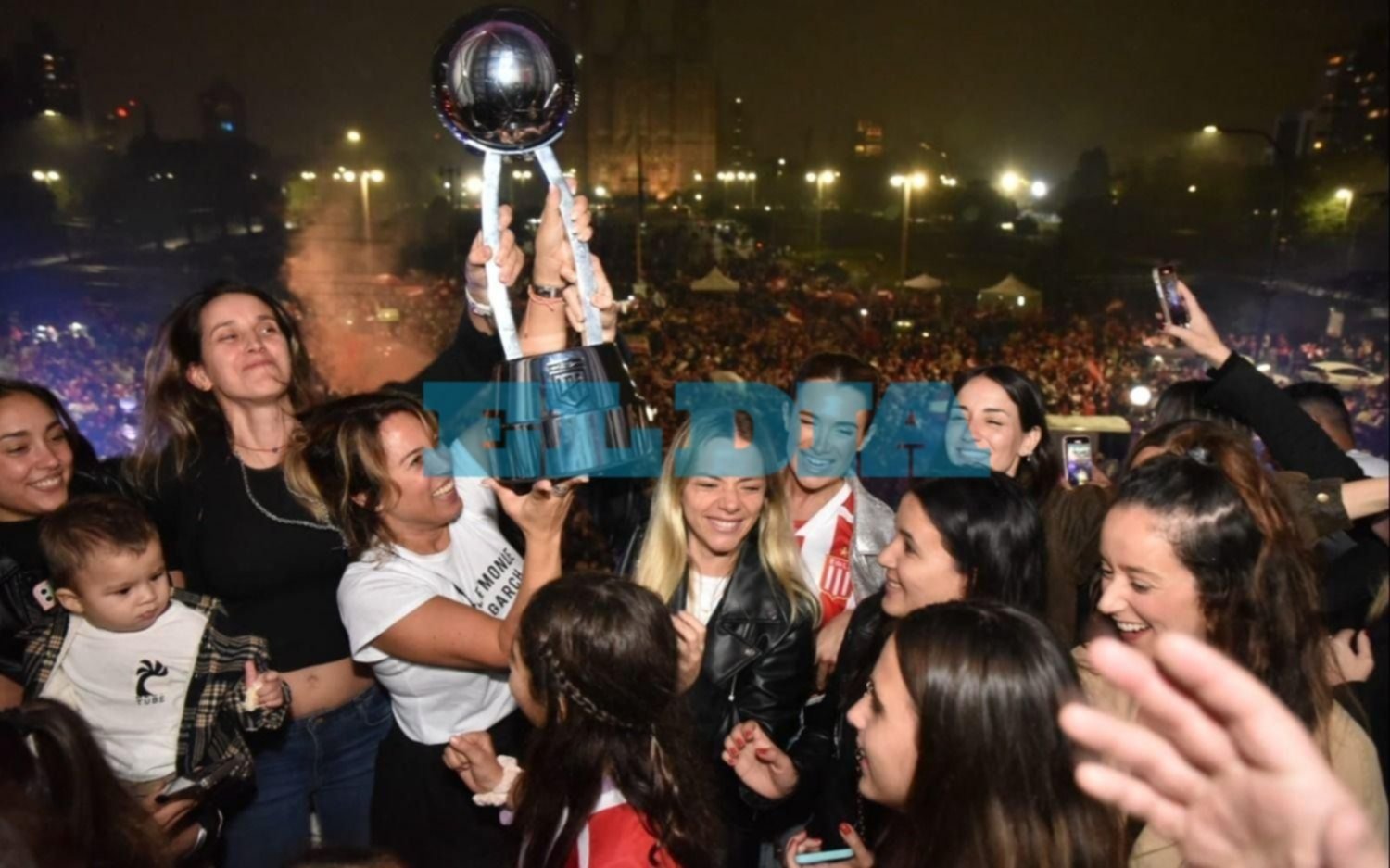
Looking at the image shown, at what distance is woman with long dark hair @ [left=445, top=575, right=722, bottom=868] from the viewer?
4.66 feet

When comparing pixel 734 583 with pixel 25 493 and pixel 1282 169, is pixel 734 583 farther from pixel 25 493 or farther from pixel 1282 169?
pixel 1282 169

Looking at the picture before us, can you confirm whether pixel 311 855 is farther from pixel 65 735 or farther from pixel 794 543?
pixel 794 543

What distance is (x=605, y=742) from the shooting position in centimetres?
146

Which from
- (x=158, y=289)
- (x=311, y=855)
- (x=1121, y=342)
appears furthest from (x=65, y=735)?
(x=158, y=289)

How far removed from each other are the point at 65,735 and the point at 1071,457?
2872 mm

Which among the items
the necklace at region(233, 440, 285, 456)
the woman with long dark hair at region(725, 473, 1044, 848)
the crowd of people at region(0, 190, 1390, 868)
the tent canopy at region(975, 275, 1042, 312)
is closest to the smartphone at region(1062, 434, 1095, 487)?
the crowd of people at region(0, 190, 1390, 868)

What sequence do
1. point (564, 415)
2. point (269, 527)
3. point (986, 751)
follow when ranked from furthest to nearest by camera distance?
point (269, 527), point (564, 415), point (986, 751)
